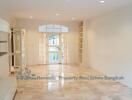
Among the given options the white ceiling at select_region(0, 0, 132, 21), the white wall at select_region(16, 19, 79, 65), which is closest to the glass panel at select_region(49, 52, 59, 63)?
the white wall at select_region(16, 19, 79, 65)

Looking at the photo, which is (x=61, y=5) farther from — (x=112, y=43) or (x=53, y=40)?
(x=53, y=40)

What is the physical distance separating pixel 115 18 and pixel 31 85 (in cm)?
389

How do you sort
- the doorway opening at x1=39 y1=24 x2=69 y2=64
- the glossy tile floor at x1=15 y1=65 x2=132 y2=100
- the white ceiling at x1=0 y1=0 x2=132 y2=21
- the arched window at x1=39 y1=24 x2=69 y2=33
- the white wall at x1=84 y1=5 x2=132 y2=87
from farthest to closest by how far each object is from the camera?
the doorway opening at x1=39 y1=24 x2=69 y2=64, the arched window at x1=39 y1=24 x2=69 y2=33, the white wall at x1=84 y1=5 x2=132 y2=87, the white ceiling at x1=0 y1=0 x2=132 y2=21, the glossy tile floor at x1=15 y1=65 x2=132 y2=100

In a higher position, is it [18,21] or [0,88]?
[18,21]

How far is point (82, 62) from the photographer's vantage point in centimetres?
1044

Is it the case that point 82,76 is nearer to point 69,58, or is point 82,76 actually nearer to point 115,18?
point 115,18

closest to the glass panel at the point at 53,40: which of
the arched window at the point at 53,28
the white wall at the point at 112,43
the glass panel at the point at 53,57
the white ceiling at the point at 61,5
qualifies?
the arched window at the point at 53,28

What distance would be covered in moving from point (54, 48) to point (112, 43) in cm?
491

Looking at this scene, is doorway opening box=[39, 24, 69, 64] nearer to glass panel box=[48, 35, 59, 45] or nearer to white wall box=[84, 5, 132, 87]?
glass panel box=[48, 35, 59, 45]

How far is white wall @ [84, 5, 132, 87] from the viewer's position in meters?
5.81

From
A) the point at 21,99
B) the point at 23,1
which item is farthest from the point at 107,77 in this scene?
the point at 23,1

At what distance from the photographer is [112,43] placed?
693 centimetres

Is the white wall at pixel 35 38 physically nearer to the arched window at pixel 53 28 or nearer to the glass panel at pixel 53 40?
the arched window at pixel 53 28

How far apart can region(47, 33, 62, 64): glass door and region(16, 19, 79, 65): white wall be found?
2.05 feet
